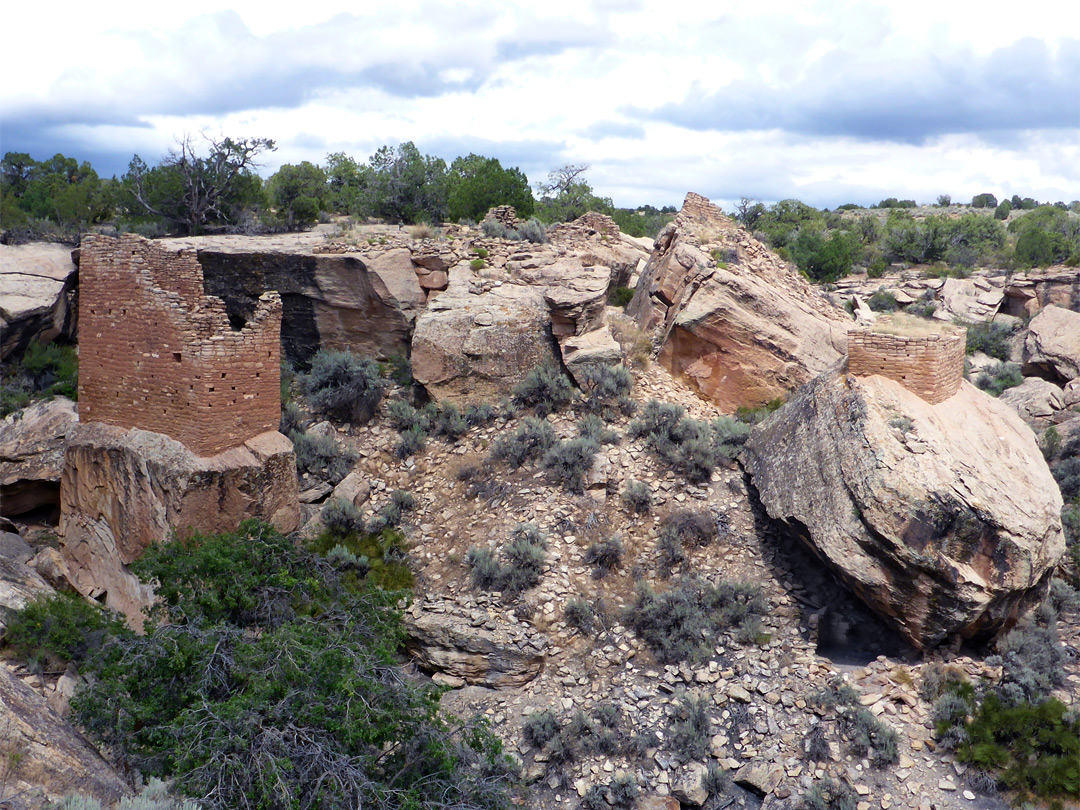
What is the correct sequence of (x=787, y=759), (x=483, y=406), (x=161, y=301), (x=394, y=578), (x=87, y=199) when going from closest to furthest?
(x=787, y=759) → (x=161, y=301) → (x=394, y=578) → (x=483, y=406) → (x=87, y=199)

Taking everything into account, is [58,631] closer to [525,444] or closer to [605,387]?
[525,444]

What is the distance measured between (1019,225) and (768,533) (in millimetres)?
33196

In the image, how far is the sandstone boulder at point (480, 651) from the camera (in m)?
9.11

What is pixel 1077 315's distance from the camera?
1875 centimetres

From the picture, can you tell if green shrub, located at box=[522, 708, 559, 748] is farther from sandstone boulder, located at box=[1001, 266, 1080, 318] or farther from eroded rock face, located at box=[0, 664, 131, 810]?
sandstone boulder, located at box=[1001, 266, 1080, 318]

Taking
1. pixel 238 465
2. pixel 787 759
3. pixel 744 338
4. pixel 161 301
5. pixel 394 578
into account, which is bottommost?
pixel 787 759

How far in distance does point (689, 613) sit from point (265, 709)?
5334 mm

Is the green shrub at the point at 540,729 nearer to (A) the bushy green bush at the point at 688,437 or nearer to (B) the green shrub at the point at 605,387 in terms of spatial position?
(A) the bushy green bush at the point at 688,437

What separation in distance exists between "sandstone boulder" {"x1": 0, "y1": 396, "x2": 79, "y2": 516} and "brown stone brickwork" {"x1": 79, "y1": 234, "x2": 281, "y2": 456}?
2300 millimetres

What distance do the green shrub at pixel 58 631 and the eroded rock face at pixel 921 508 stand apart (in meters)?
8.42

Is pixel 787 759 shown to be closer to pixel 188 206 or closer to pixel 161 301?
pixel 161 301

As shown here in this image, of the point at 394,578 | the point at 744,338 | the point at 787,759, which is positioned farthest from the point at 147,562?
the point at 744,338

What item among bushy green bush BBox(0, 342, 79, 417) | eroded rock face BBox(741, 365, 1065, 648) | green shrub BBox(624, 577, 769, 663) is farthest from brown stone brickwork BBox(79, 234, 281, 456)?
eroded rock face BBox(741, 365, 1065, 648)

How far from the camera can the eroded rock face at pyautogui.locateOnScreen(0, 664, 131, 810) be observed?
532cm
